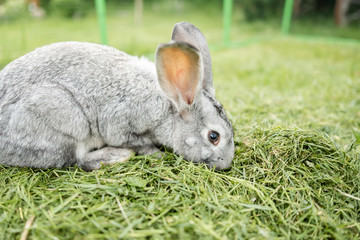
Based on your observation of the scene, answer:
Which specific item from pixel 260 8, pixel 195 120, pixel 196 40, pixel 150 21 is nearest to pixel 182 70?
pixel 195 120

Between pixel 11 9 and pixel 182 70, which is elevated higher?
pixel 11 9

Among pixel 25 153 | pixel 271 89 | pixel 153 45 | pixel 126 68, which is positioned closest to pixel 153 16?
pixel 153 45

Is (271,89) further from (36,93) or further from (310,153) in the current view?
(36,93)

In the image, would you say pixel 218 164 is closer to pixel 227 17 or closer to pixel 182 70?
pixel 182 70

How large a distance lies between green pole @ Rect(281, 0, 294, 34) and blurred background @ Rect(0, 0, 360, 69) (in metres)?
0.19

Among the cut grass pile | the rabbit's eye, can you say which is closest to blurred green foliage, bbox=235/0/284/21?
the rabbit's eye

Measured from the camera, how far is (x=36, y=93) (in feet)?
7.71

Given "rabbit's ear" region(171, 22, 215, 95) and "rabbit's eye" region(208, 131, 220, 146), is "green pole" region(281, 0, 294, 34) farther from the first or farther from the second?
"rabbit's eye" region(208, 131, 220, 146)

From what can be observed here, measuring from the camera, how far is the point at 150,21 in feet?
34.0

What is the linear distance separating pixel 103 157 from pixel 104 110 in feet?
1.46

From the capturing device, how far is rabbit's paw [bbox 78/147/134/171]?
254cm

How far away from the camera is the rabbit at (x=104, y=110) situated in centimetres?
233

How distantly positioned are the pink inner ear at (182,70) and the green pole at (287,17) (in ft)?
34.7

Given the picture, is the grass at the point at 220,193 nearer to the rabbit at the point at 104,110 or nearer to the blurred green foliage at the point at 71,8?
the rabbit at the point at 104,110
